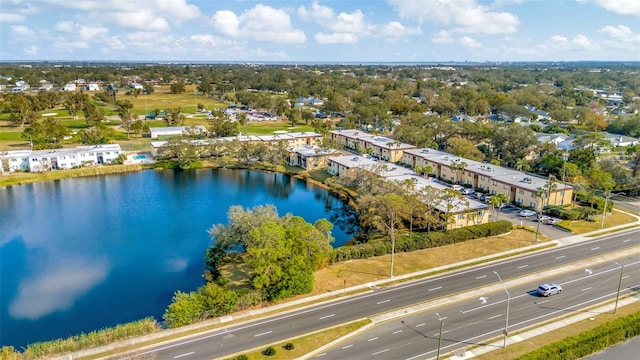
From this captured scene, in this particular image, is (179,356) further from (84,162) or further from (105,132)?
(105,132)

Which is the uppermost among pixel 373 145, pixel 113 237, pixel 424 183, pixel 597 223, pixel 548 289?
pixel 373 145

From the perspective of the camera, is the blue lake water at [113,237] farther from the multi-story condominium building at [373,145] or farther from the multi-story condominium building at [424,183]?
the multi-story condominium building at [373,145]

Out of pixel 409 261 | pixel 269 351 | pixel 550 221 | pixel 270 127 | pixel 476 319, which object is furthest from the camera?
pixel 270 127

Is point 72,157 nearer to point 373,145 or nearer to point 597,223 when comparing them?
point 373,145

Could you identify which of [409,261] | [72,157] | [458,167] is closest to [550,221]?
[458,167]

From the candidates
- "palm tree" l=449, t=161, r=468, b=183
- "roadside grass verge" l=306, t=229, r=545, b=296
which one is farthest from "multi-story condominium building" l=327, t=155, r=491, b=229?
"palm tree" l=449, t=161, r=468, b=183

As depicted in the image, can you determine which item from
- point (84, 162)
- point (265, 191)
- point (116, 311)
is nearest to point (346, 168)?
point (265, 191)
